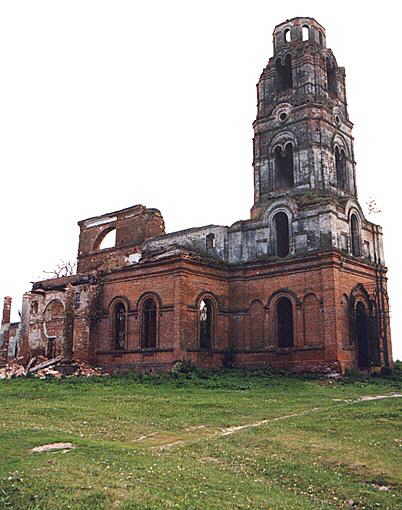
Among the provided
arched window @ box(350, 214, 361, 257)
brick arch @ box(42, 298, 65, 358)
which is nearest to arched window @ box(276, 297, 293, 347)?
arched window @ box(350, 214, 361, 257)

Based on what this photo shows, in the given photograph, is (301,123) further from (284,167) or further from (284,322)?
(284,322)

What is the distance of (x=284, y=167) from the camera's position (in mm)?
30297

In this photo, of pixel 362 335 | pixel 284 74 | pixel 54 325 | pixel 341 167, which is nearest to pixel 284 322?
pixel 362 335

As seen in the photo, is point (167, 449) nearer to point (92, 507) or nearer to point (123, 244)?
point (92, 507)

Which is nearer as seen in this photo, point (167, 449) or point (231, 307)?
point (167, 449)

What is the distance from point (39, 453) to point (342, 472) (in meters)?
5.27

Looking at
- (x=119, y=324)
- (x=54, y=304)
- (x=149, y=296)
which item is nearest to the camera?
(x=149, y=296)

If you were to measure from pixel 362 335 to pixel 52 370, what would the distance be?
1456cm

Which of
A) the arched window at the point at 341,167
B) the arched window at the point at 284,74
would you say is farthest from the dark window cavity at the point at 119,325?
the arched window at the point at 284,74

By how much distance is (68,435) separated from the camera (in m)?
11.8

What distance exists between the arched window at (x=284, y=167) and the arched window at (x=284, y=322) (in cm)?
674

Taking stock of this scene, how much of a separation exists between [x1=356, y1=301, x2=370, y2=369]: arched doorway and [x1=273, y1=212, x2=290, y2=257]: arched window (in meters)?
4.30

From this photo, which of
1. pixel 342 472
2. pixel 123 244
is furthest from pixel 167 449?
pixel 123 244

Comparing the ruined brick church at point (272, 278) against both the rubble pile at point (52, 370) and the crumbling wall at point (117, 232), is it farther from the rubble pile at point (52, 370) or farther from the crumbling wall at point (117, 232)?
the rubble pile at point (52, 370)
